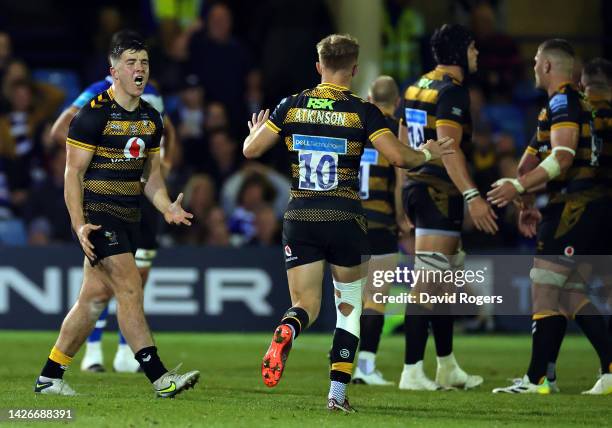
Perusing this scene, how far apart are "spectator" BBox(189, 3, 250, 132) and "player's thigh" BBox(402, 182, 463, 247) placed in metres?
8.47

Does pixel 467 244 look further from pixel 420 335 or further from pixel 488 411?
pixel 488 411

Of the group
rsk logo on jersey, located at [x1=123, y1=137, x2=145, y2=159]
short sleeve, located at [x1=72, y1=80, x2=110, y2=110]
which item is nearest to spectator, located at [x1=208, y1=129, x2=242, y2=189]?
short sleeve, located at [x1=72, y1=80, x2=110, y2=110]

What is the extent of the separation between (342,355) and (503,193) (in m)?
2.06

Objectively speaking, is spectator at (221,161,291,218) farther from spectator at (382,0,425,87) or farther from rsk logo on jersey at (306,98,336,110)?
rsk logo on jersey at (306,98,336,110)

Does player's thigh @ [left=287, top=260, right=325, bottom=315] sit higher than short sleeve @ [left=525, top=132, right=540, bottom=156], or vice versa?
short sleeve @ [left=525, top=132, right=540, bottom=156]

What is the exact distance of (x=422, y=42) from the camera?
20.0 metres

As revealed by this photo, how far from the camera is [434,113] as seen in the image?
421 inches

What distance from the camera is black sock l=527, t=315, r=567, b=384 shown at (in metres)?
10.7

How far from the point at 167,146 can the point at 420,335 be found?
9.45ft

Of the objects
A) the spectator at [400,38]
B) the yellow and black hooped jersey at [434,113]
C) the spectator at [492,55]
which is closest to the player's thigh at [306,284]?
the yellow and black hooped jersey at [434,113]

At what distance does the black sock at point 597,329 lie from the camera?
10.9m

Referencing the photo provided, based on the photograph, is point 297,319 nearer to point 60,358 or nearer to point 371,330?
point 60,358

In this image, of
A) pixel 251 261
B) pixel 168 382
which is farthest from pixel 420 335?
pixel 251 261

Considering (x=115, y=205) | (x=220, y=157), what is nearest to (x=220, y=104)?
(x=220, y=157)
